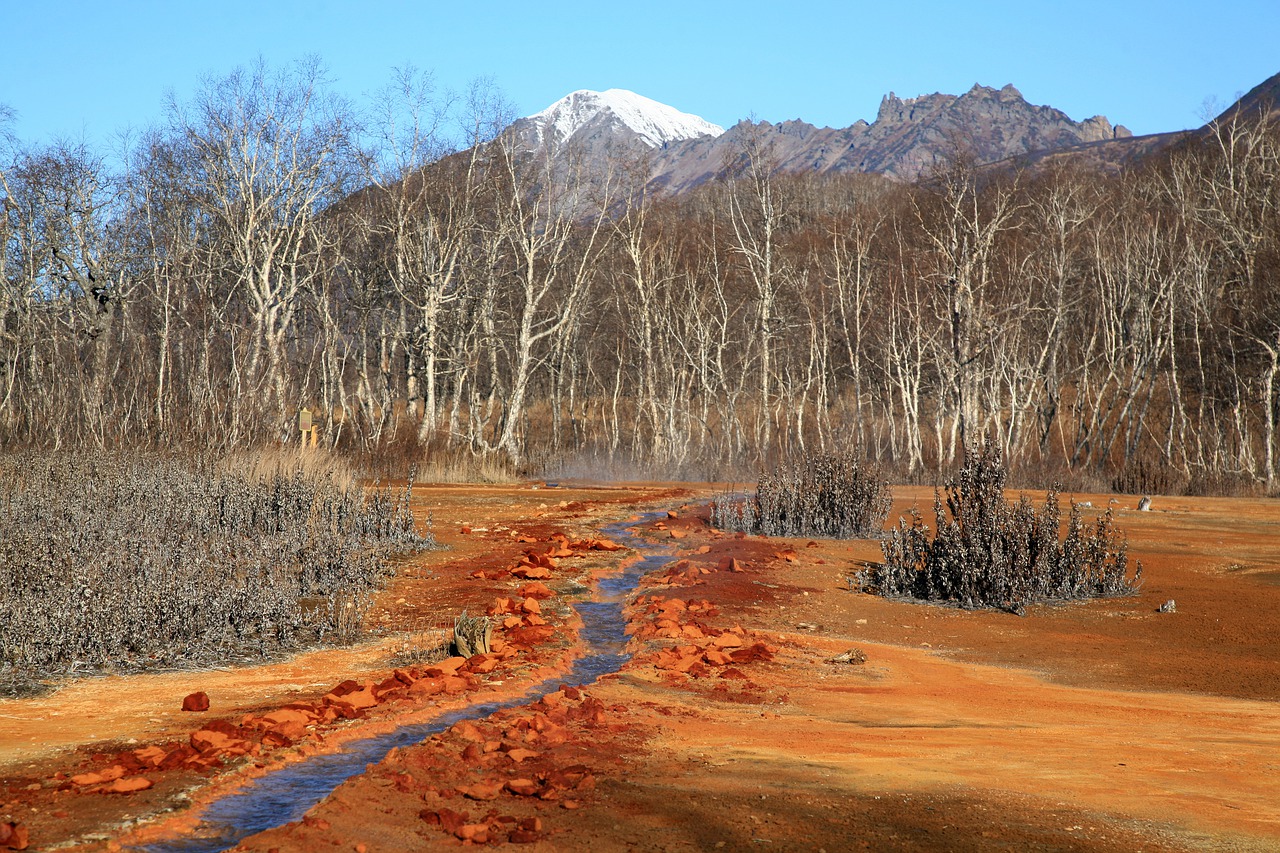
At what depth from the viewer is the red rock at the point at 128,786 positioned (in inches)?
191

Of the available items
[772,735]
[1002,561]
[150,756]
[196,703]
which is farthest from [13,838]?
[1002,561]

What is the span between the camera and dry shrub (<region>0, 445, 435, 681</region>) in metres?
8.05

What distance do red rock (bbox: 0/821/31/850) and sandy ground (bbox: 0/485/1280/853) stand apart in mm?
84

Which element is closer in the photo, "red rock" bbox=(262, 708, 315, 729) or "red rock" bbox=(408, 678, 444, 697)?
"red rock" bbox=(262, 708, 315, 729)

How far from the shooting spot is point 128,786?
488cm

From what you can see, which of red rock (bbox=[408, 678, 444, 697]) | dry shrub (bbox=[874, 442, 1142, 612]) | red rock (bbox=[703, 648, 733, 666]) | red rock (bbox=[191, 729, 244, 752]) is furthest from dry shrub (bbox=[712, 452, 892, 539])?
red rock (bbox=[191, 729, 244, 752])

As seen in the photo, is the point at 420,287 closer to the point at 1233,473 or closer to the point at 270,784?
the point at 1233,473

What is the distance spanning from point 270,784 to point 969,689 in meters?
4.81

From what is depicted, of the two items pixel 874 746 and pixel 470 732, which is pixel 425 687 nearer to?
pixel 470 732

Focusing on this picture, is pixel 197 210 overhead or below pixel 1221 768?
overhead

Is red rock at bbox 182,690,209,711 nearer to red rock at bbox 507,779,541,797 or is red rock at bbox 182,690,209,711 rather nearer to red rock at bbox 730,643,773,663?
red rock at bbox 507,779,541,797

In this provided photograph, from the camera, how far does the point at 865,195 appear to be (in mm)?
86125

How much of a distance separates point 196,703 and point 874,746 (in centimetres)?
391

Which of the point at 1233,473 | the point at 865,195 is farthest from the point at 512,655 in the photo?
the point at 865,195
